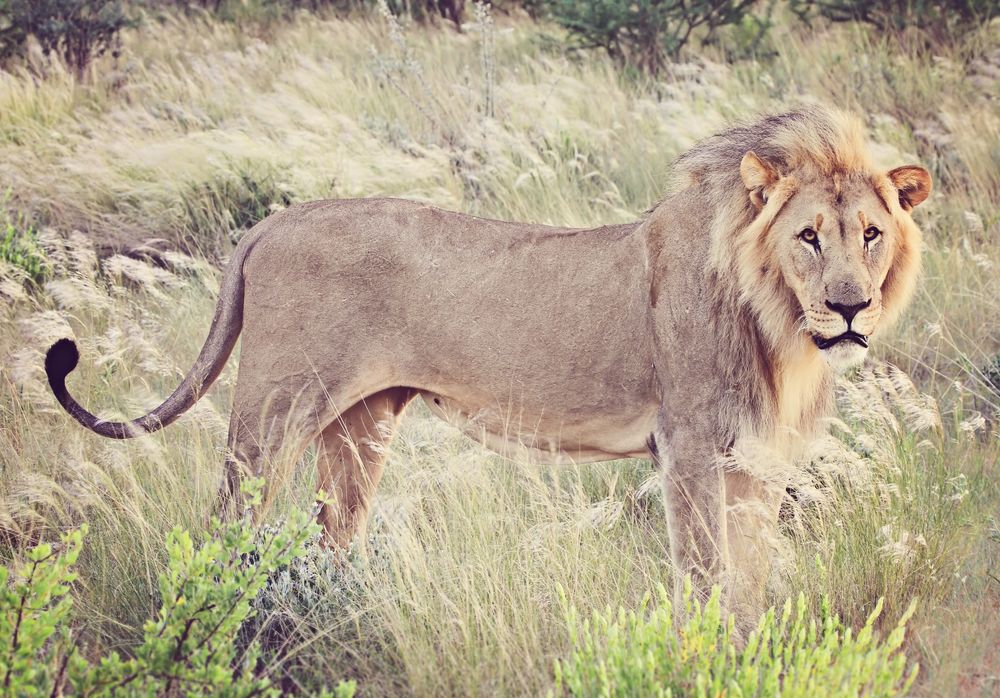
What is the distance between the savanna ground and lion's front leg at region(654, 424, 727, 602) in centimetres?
19

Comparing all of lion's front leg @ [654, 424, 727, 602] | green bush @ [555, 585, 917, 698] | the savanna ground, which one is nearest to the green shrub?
the savanna ground

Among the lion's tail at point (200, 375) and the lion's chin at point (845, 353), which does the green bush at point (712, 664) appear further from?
the lion's tail at point (200, 375)

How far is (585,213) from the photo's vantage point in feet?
24.4

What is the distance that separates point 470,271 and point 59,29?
27.7ft

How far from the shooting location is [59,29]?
11086mm

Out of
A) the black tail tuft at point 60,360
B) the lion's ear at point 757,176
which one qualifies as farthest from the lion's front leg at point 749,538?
the black tail tuft at point 60,360

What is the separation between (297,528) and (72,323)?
151 inches

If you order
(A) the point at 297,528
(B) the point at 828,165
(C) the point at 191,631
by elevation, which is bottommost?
(C) the point at 191,631

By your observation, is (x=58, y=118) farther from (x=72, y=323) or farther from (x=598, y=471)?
(x=598, y=471)

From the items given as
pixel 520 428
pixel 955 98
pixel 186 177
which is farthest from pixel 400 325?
pixel 955 98

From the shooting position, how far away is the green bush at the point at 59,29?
11117 mm

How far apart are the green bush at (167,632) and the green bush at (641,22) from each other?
25.4 ft

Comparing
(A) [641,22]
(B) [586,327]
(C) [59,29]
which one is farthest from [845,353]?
(C) [59,29]

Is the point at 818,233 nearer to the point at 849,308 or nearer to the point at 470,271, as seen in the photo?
the point at 849,308
